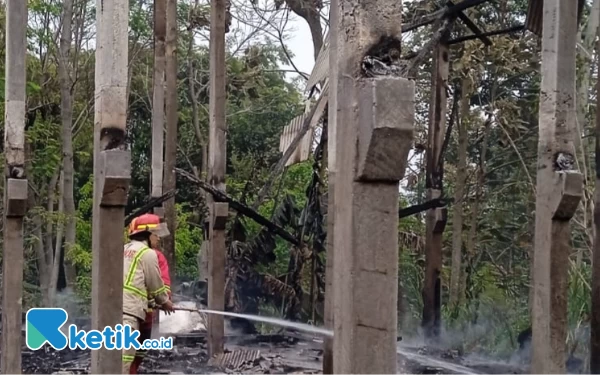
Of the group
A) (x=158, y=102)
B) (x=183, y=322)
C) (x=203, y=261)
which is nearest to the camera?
(x=158, y=102)

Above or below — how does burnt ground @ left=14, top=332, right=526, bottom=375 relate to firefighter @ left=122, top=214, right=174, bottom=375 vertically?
below

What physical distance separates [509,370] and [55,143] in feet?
40.6

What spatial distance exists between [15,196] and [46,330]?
3.48 metres

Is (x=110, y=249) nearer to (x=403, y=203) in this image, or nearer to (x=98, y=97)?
(x=98, y=97)

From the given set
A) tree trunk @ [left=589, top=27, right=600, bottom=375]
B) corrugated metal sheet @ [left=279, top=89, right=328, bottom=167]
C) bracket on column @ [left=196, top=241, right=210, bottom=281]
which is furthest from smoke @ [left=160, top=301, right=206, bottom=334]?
tree trunk @ [left=589, top=27, right=600, bottom=375]

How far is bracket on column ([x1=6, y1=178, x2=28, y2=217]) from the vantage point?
856cm

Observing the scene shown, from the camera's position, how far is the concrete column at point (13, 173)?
337 inches

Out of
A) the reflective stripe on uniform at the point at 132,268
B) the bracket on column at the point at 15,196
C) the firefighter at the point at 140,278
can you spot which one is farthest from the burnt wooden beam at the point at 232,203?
the reflective stripe on uniform at the point at 132,268

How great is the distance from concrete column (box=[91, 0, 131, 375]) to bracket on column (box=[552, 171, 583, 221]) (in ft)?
10.1

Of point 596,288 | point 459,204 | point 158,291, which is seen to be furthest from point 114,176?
point 459,204

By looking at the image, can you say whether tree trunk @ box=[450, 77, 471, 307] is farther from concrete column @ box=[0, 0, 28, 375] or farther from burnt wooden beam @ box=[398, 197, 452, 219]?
concrete column @ box=[0, 0, 28, 375]

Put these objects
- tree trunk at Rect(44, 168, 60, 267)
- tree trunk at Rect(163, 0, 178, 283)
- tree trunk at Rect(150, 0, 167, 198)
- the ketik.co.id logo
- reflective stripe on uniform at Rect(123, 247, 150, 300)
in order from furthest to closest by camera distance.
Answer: tree trunk at Rect(44, 168, 60, 267) < tree trunk at Rect(163, 0, 178, 283) < tree trunk at Rect(150, 0, 167, 198) < the ketik.co.id logo < reflective stripe on uniform at Rect(123, 247, 150, 300)

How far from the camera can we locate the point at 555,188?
597 cm

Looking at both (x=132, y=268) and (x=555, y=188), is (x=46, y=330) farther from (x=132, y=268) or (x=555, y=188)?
(x=555, y=188)
